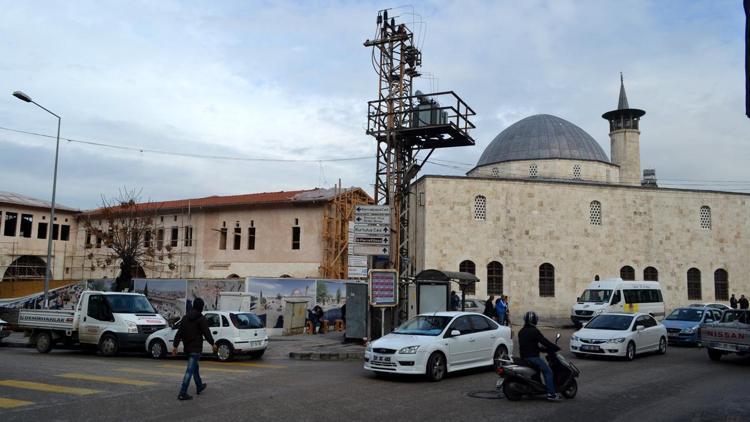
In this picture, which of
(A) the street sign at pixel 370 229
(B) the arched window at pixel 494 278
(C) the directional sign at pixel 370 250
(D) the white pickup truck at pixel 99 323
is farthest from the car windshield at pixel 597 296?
(D) the white pickup truck at pixel 99 323

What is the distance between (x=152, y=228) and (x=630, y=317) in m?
33.7

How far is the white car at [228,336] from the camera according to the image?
15898 millimetres

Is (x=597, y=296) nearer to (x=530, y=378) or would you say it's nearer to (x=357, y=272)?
(x=357, y=272)

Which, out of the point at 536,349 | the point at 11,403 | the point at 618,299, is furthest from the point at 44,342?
the point at 618,299

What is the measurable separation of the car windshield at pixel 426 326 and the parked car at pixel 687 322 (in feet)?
37.6

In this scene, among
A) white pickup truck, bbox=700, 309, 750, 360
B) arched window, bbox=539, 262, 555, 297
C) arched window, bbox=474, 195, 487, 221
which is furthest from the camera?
arched window, bbox=474, 195, 487, 221

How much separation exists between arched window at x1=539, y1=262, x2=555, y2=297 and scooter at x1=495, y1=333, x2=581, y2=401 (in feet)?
84.8

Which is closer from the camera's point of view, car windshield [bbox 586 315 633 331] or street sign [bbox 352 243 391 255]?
car windshield [bbox 586 315 633 331]

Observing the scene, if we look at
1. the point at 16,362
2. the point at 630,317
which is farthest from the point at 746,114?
the point at 16,362

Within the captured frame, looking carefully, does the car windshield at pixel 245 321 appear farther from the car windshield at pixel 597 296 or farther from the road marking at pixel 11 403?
the car windshield at pixel 597 296

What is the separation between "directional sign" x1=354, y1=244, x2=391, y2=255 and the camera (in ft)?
59.4

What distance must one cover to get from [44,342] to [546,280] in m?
26.8

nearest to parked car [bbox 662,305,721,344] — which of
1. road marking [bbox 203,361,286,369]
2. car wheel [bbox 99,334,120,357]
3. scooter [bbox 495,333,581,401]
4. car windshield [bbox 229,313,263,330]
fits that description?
scooter [bbox 495,333,581,401]

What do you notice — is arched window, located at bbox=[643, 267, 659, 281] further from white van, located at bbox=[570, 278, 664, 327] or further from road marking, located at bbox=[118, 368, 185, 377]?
road marking, located at bbox=[118, 368, 185, 377]
